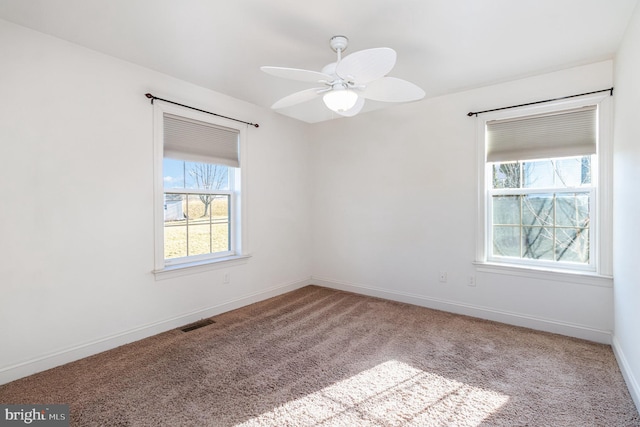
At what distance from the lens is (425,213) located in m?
3.63

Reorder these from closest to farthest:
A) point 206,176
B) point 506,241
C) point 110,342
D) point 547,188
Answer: point 110,342 < point 547,188 < point 506,241 < point 206,176

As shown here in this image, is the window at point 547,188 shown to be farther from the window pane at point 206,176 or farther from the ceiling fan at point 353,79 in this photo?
the window pane at point 206,176

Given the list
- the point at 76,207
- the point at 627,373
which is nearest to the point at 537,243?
the point at 627,373

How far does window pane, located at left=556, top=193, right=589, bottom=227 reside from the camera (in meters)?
2.86

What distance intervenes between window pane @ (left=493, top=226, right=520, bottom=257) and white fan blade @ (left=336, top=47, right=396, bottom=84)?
236cm

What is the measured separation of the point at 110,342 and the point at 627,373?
394 centimetres

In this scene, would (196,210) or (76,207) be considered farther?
(196,210)

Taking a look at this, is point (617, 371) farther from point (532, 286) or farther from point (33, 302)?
point (33, 302)

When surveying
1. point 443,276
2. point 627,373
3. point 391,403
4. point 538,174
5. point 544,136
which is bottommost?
point 391,403

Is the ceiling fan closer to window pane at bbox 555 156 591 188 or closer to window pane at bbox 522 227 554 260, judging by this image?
window pane at bbox 555 156 591 188

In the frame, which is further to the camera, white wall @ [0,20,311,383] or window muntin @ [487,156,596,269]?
window muntin @ [487,156,596,269]

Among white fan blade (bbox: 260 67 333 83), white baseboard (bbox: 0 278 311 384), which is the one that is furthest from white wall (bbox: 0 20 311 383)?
white fan blade (bbox: 260 67 333 83)

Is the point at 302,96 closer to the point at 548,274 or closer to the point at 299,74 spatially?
the point at 299,74

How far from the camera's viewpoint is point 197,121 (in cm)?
325
